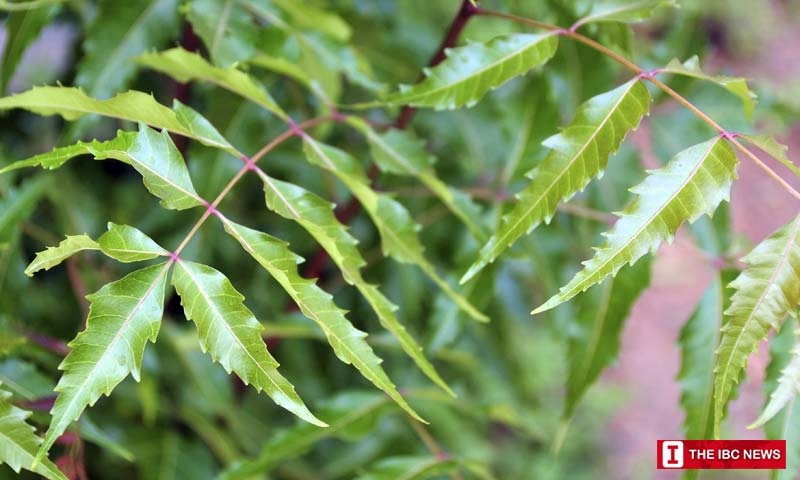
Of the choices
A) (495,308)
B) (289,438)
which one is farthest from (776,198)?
(289,438)

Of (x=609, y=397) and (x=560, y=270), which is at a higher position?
(x=560, y=270)

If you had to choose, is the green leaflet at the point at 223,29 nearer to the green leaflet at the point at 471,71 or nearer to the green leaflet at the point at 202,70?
the green leaflet at the point at 202,70

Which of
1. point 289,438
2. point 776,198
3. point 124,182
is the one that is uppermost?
point 776,198

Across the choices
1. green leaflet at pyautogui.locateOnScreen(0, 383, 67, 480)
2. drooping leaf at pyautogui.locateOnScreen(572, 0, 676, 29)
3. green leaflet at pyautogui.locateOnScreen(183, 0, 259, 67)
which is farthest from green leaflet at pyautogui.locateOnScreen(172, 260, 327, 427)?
drooping leaf at pyautogui.locateOnScreen(572, 0, 676, 29)

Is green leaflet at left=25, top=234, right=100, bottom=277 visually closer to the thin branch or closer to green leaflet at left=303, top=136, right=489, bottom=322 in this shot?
green leaflet at left=303, top=136, right=489, bottom=322

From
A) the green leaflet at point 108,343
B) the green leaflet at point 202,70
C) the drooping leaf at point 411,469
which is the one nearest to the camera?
the green leaflet at point 108,343

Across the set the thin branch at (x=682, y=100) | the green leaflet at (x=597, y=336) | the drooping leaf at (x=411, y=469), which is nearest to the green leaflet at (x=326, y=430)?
the drooping leaf at (x=411, y=469)

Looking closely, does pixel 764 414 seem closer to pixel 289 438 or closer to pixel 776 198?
pixel 289 438
